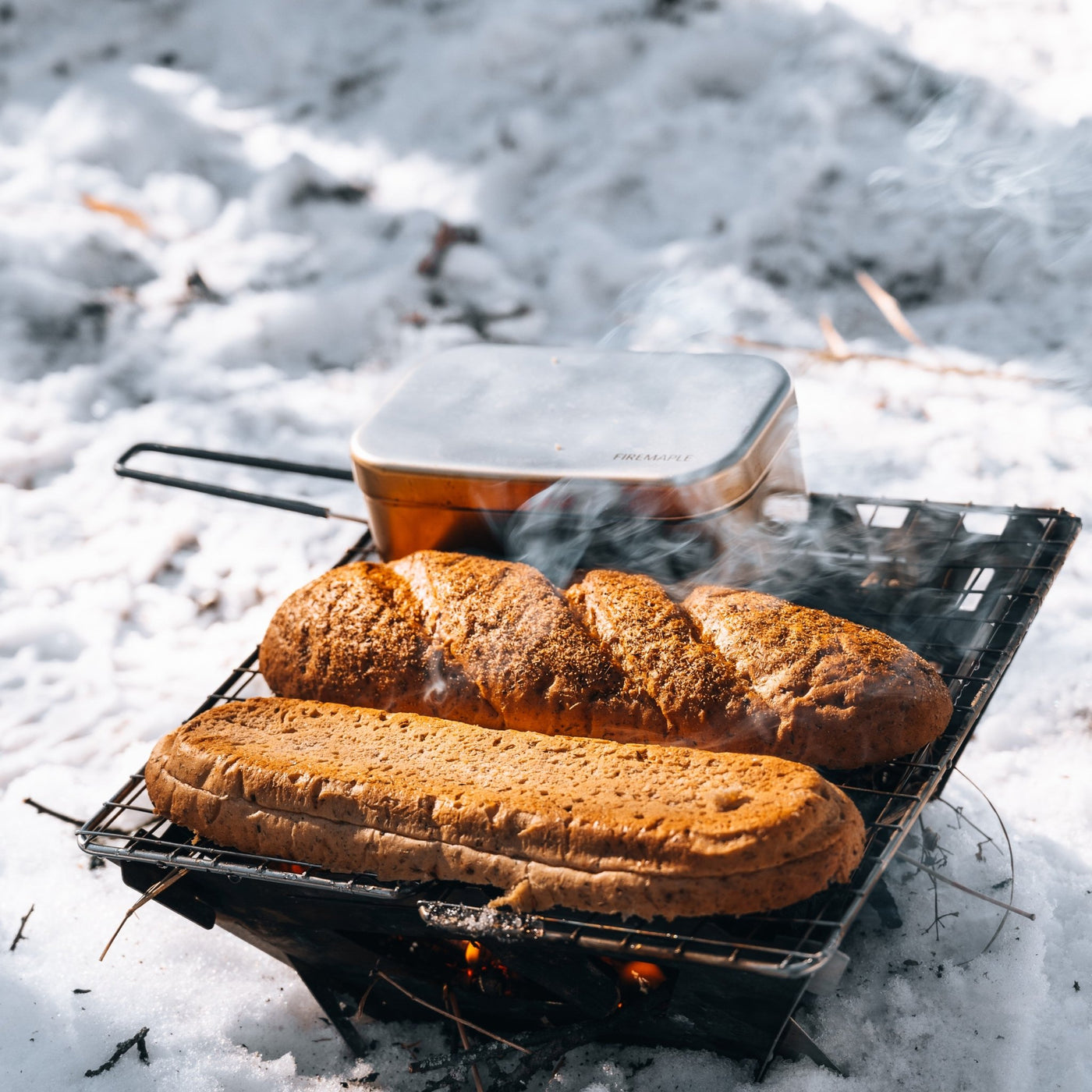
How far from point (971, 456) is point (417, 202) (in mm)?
4115

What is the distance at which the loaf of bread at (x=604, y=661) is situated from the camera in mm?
2352

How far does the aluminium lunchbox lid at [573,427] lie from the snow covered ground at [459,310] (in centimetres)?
133

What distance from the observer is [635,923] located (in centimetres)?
202

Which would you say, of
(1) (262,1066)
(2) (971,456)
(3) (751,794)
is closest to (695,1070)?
(3) (751,794)

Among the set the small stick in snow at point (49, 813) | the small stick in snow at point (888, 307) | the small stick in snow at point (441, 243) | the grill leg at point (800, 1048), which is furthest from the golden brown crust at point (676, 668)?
the small stick in snow at point (441, 243)

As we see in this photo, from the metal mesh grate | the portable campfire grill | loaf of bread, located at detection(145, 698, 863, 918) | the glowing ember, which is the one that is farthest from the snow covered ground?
loaf of bread, located at detection(145, 698, 863, 918)

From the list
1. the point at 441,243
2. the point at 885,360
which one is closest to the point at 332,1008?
the point at 885,360

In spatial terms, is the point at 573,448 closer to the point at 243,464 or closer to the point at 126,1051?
the point at 243,464

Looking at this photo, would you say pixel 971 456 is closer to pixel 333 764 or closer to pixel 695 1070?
pixel 695 1070

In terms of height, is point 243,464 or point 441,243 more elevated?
point 243,464

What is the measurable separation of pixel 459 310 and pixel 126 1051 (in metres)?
4.58

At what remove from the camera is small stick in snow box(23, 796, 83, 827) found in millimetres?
3297

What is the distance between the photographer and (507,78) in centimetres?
760

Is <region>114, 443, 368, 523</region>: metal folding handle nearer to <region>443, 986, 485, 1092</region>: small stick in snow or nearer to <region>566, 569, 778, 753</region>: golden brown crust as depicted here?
<region>566, 569, 778, 753</region>: golden brown crust
